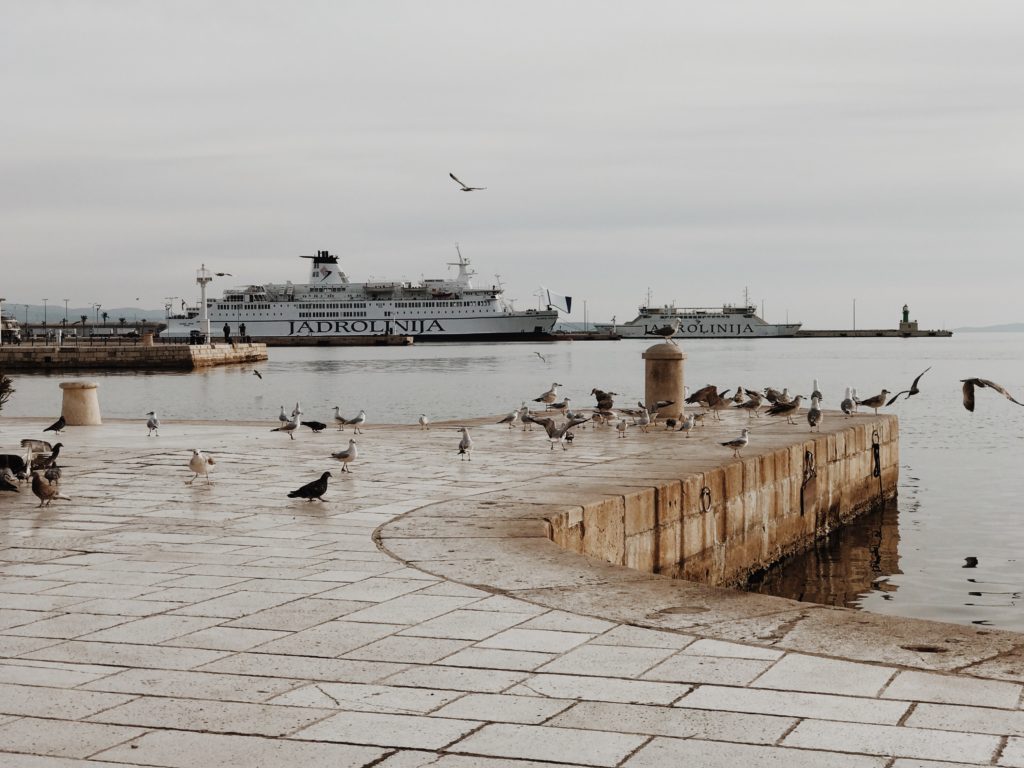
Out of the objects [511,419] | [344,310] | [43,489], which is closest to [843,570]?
[511,419]

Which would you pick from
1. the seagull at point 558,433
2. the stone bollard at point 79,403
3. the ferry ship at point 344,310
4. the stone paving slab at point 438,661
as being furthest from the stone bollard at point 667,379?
the ferry ship at point 344,310

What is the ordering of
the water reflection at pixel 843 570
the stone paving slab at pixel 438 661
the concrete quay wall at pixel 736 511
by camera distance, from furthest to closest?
the water reflection at pixel 843 570, the concrete quay wall at pixel 736 511, the stone paving slab at pixel 438 661

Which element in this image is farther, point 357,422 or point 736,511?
point 357,422

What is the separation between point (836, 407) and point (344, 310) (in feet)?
294

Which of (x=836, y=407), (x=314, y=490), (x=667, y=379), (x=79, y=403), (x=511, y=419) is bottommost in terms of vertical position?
(x=836, y=407)

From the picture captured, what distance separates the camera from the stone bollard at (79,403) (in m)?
17.0

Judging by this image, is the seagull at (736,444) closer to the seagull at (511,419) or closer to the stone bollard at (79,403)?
the seagull at (511,419)

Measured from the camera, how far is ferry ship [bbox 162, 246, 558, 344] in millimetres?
125000

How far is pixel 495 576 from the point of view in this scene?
19.5 ft

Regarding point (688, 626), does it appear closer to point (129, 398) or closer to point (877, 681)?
point (877, 681)

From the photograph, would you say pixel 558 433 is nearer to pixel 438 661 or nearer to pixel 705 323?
pixel 438 661

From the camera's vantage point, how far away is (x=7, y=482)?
9508 millimetres

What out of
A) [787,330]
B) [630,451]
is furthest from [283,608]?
[787,330]

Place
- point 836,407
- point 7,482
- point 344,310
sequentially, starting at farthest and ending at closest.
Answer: point 344,310 < point 836,407 < point 7,482
